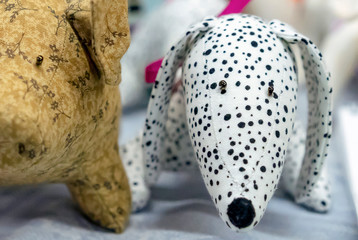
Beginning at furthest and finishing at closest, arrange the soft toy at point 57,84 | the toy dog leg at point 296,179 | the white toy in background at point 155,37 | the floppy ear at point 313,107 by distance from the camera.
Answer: the white toy in background at point 155,37 → the toy dog leg at point 296,179 → the floppy ear at point 313,107 → the soft toy at point 57,84

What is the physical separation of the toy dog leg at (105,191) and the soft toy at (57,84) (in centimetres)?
2

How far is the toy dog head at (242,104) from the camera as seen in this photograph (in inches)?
19.0

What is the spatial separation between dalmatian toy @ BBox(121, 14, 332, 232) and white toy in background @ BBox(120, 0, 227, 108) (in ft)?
1.21

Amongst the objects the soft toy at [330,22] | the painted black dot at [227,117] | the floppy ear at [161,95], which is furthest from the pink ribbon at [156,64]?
the soft toy at [330,22]

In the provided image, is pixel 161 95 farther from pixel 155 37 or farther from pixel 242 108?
pixel 155 37

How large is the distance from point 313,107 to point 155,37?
52 cm

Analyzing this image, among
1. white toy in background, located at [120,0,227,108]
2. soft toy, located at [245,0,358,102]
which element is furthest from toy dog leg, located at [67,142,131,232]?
soft toy, located at [245,0,358,102]

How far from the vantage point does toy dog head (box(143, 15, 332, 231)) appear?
48 centimetres

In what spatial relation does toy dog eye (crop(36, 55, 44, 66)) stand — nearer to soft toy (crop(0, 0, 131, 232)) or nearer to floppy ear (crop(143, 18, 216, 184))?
soft toy (crop(0, 0, 131, 232))

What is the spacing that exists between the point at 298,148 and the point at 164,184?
0.85 feet

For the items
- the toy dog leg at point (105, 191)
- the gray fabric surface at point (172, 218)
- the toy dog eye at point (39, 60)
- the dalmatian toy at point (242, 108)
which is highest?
the toy dog eye at point (39, 60)

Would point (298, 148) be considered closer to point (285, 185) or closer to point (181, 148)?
point (285, 185)

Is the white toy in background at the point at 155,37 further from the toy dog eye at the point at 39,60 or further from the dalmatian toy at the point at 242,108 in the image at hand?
the toy dog eye at the point at 39,60

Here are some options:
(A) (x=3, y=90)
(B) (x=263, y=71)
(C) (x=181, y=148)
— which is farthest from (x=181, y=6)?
(A) (x=3, y=90)
